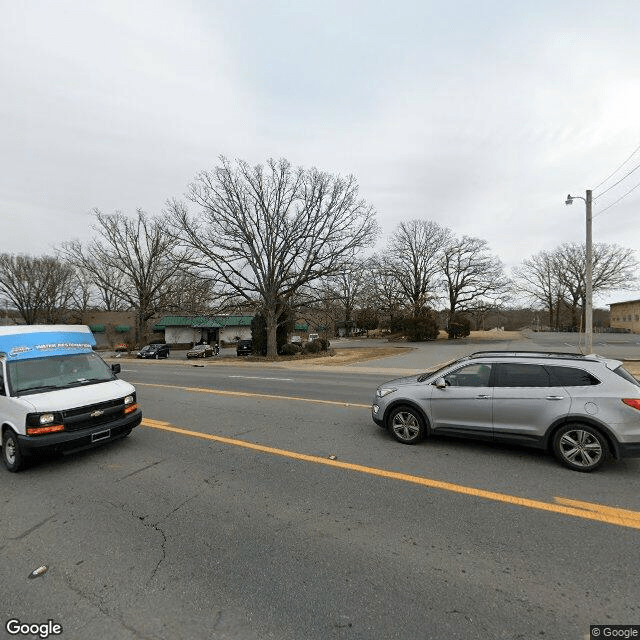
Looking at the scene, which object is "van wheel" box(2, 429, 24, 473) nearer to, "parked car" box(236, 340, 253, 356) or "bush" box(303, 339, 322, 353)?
"bush" box(303, 339, 322, 353)

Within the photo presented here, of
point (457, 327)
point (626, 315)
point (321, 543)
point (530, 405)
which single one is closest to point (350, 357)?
point (530, 405)

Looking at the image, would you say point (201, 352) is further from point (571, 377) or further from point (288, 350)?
point (571, 377)

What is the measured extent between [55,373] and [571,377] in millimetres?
7983

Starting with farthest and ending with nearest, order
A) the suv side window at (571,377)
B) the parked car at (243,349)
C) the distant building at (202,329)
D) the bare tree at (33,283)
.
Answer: the distant building at (202,329), the bare tree at (33,283), the parked car at (243,349), the suv side window at (571,377)

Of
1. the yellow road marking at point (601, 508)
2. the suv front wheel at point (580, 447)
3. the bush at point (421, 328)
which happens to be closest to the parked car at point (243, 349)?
Answer: the bush at point (421, 328)

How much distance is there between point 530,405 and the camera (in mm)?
4996

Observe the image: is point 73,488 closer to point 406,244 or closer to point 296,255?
point 296,255

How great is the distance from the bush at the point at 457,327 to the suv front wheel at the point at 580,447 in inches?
1939

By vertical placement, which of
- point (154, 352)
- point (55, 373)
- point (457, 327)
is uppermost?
point (457, 327)

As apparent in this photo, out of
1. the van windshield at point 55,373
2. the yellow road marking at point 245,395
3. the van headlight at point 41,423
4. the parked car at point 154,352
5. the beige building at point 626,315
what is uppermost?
the beige building at point 626,315

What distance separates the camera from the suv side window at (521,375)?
5.09 m

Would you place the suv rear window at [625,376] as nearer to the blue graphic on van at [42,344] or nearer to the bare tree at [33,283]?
the blue graphic on van at [42,344]

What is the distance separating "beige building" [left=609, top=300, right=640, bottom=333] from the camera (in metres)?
62.5

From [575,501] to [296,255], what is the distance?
24236 millimetres
